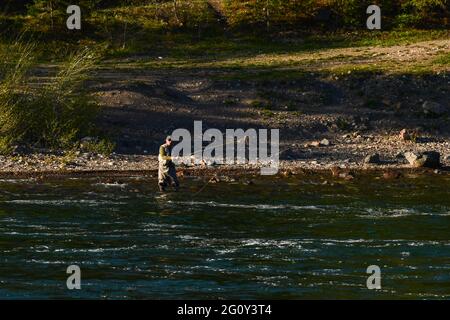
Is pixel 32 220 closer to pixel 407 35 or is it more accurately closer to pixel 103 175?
pixel 103 175

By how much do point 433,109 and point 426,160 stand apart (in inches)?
367

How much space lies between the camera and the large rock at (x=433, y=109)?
52438mm

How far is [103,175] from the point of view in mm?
41094

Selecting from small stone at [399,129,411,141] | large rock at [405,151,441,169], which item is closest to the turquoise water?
large rock at [405,151,441,169]

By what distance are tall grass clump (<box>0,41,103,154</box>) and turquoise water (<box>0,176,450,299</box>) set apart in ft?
18.1

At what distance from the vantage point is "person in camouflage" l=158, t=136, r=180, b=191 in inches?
1478

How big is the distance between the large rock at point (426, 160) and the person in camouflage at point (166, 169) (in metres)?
10.1

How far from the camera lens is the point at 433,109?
5256 centimetres

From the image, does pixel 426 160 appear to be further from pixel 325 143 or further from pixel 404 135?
pixel 404 135

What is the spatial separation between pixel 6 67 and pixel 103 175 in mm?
7266

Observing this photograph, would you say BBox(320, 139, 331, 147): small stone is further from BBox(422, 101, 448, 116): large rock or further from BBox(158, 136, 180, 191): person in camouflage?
BBox(158, 136, 180, 191): person in camouflage

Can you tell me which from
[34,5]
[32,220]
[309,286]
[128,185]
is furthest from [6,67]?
[34,5]

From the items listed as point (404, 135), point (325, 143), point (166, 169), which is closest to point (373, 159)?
point (325, 143)

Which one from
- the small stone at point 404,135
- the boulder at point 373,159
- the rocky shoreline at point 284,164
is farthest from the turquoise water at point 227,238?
the small stone at point 404,135
